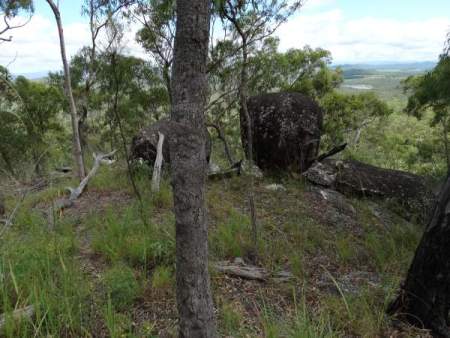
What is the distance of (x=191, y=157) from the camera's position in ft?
5.08

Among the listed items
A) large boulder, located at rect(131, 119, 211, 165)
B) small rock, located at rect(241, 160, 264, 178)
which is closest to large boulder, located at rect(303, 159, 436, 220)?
small rock, located at rect(241, 160, 264, 178)

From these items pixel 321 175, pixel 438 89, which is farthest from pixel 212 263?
pixel 438 89

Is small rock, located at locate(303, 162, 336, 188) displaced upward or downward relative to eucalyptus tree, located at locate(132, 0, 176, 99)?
downward

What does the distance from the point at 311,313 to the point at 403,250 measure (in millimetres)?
1954

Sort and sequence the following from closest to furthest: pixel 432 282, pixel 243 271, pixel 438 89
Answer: pixel 432 282, pixel 243 271, pixel 438 89

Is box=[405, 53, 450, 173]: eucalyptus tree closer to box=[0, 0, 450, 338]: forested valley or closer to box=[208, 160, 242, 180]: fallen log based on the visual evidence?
box=[0, 0, 450, 338]: forested valley

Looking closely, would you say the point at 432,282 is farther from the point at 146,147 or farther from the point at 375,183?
the point at 146,147

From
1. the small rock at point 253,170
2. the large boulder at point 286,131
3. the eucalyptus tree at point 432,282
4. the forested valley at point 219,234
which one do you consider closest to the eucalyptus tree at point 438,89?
the forested valley at point 219,234

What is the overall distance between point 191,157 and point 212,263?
6.32ft

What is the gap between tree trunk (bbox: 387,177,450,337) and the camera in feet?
7.97

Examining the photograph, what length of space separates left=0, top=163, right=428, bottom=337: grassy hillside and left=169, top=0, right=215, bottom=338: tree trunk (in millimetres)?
568

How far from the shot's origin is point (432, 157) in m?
12.2

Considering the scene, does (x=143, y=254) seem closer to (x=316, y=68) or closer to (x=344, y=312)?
(x=344, y=312)

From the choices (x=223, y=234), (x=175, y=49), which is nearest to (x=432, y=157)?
(x=223, y=234)
